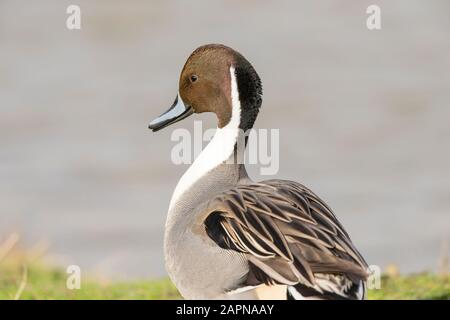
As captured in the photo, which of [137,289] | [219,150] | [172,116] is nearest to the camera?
[219,150]

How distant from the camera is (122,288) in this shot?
5.88 metres

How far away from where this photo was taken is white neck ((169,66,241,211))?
16.0ft

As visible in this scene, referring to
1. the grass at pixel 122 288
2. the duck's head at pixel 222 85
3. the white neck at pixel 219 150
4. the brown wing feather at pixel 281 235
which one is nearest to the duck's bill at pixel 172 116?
the duck's head at pixel 222 85

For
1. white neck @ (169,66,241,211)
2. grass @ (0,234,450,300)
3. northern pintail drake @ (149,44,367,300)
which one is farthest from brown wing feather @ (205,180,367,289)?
grass @ (0,234,450,300)

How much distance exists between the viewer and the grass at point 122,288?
5391mm

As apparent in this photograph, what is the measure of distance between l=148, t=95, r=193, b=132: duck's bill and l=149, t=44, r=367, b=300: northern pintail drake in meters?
0.01

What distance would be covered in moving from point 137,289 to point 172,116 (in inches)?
46.1

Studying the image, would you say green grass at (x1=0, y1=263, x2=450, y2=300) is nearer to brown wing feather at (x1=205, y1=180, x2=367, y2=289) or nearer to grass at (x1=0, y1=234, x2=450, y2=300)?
grass at (x1=0, y1=234, x2=450, y2=300)

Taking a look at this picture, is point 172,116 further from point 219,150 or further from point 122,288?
point 122,288

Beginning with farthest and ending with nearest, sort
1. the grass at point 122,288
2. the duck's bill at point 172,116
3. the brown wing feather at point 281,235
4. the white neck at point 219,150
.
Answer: the grass at point 122,288, the duck's bill at point 172,116, the white neck at point 219,150, the brown wing feather at point 281,235

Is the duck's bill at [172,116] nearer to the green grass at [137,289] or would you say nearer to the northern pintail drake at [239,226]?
the northern pintail drake at [239,226]

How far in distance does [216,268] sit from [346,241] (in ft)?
1.88

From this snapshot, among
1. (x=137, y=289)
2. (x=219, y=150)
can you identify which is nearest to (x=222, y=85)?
(x=219, y=150)
